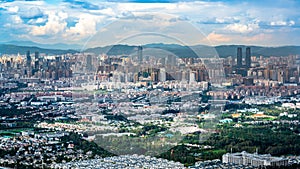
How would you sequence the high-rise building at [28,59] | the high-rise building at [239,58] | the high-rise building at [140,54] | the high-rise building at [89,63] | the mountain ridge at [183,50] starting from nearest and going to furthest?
the mountain ridge at [183,50], the high-rise building at [140,54], the high-rise building at [89,63], the high-rise building at [239,58], the high-rise building at [28,59]

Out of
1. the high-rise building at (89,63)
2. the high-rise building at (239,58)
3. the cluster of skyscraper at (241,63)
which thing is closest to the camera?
the high-rise building at (89,63)

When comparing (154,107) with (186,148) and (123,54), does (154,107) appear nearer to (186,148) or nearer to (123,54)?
(123,54)

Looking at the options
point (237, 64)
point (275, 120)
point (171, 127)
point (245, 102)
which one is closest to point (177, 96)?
point (171, 127)

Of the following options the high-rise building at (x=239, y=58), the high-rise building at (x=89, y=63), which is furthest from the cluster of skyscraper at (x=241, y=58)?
the high-rise building at (x=89, y=63)

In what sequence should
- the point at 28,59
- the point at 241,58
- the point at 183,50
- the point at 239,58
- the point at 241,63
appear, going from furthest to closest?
the point at 28,59
the point at 241,63
the point at 241,58
the point at 239,58
the point at 183,50

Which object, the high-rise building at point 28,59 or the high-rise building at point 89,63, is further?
the high-rise building at point 28,59

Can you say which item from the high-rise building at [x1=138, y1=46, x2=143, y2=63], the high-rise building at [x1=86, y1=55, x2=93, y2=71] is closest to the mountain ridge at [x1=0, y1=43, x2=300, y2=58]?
the high-rise building at [x1=138, y1=46, x2=143, y2=63]

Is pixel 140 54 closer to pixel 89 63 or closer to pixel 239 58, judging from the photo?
pixel 89 63

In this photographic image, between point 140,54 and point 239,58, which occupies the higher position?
point 140,54

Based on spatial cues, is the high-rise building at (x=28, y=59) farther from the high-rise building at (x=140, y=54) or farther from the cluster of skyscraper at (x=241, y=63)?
the high-rise building at (x=140, y=54)

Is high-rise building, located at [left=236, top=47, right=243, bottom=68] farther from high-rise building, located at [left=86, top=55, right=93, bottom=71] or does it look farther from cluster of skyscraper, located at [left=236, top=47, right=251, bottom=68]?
high-rise building, located at [left=86, top=55, right=93, bottom=71]

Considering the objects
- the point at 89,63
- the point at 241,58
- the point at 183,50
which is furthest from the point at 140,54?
the point at 241,58
